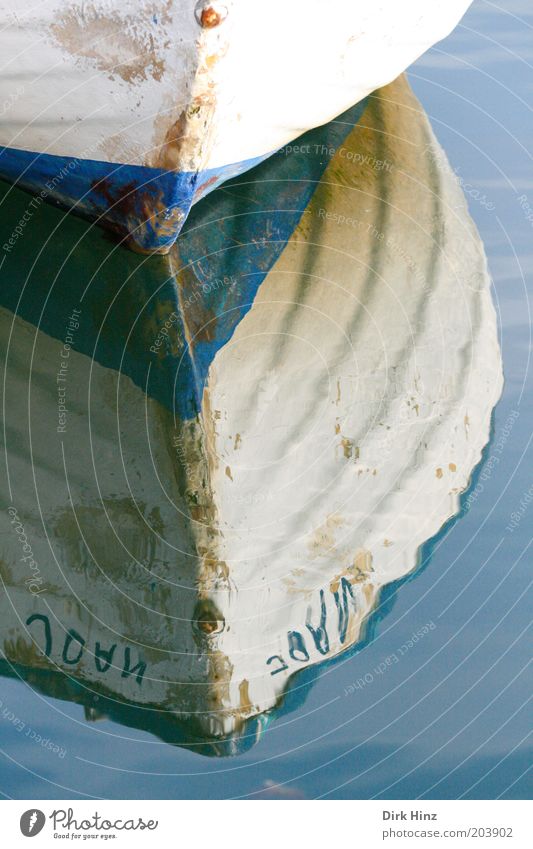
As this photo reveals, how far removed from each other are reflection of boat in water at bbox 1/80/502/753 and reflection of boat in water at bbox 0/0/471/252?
0.15m

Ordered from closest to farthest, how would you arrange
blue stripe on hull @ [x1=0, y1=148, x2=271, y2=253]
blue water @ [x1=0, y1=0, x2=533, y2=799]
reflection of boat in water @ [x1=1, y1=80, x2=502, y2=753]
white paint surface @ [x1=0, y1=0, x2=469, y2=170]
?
blue water @ [x1=0, y1=0, x2=533, y2=799] → reflection of boat in water @ [x1=1, y1=80, x2=502, y2=753] → white paint surface @ [x1=0, y1=0, x2=469, y2=170] → blue stripe on hull @ [x1=0, y1=148, x2=271, y2=253]

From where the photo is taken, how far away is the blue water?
1.75 m

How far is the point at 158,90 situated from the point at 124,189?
32 centimetres

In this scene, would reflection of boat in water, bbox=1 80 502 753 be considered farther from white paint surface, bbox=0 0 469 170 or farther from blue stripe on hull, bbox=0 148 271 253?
white paint surface, bbox=0 0 469 170

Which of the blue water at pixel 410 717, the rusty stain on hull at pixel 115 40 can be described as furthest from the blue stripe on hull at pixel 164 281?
the blue water at pixel 410 717

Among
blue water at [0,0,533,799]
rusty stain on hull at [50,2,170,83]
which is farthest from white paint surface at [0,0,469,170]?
blue water at [0,0,533,799]

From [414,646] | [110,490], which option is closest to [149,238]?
[110,490]

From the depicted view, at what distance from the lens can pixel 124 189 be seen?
2.93 meters

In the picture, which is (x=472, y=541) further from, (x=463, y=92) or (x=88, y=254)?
(x=463, y=92)

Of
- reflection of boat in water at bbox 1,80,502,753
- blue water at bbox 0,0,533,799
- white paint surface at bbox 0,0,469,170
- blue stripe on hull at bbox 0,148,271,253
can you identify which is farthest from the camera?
blue stripe on hull at bbox 0,148,271,253

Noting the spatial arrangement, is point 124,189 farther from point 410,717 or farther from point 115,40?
point 410,717

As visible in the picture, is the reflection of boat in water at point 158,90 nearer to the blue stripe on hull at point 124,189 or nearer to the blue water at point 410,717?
the blue stripe on hull at point 124,189

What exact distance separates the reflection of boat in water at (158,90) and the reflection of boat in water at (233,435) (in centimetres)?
15

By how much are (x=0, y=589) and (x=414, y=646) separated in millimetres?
690
